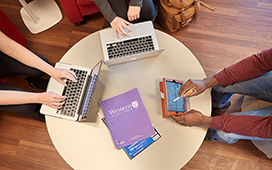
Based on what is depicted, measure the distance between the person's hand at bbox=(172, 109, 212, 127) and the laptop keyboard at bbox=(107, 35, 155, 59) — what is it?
455 mm

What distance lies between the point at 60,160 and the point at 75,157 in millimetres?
713

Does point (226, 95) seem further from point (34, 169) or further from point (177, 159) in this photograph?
point (34, 169)

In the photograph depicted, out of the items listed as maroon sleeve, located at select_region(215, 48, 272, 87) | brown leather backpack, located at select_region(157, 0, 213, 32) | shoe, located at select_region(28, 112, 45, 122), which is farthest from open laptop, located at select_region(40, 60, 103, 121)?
brown leather backpack, located at select_region(157, 0, 213, 32)

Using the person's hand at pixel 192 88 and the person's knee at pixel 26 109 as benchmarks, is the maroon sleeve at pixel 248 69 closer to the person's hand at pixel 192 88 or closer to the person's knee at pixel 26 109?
the person's hand at pixel 192 88

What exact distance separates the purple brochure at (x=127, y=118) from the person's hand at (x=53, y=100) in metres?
0.23

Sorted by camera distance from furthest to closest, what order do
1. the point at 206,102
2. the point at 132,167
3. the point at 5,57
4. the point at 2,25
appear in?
the point at 2,25 → the point at 5,57 → the point at 206,102 → the point at 132,167

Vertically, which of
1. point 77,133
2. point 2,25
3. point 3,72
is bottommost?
point 77,133

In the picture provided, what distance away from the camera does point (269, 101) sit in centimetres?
127

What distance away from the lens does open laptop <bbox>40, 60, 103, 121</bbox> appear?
0.98 meters

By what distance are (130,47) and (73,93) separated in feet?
1.46

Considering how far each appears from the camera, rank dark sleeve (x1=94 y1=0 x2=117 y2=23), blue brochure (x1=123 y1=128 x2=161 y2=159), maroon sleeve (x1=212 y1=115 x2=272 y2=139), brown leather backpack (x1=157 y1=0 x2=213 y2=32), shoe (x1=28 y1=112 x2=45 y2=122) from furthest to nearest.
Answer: brown leather backpack (x1=157 y1=0 x2=213 y2=32)
shoe (x1=28 y1=112 x2=45 y2=122)
dark sleeve (x1=94 y1=0 x2=117 y2=23)
blue brochure (x1=123 y1=128 x2=161 y2=159)
maroon sleeve (x1=212 y1=115 x2=272 y2=139)

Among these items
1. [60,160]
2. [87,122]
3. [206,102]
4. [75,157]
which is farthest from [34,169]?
[206,102]

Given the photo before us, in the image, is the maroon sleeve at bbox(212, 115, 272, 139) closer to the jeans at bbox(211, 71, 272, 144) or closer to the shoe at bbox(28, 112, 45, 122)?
the jeans at bbox(211, 71, 272, 144)

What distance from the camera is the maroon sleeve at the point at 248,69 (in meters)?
1.03
